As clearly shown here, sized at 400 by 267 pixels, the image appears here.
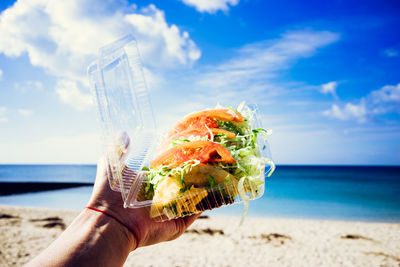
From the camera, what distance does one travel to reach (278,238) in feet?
38.8

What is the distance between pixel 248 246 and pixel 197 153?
9327mm

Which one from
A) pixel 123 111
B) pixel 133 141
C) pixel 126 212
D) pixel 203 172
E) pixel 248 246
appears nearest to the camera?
pixel 203 172

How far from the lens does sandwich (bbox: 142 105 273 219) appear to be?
93.8 inches

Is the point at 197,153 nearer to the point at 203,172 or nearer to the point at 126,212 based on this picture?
the point at 203,172

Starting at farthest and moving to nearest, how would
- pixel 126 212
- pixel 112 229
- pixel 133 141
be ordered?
pixel 133 141 < pixel 126 212 < pixel 112 229

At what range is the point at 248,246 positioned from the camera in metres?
10.6

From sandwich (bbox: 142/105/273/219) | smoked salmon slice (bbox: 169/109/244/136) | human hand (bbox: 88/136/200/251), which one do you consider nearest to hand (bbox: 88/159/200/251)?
human hand (bbox: 88/136/200/251)

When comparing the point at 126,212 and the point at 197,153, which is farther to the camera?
the point at 126,212

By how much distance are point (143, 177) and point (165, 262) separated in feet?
24.3

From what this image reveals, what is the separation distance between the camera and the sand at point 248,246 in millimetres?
9195

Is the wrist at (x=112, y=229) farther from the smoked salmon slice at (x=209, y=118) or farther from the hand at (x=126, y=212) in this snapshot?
the smoked salmon slice at (x=209, y=118)

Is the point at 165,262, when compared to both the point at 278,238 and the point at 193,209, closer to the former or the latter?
the point at 278,238

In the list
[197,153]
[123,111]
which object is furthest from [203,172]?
[123,111]

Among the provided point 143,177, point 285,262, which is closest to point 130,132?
point 143,177
